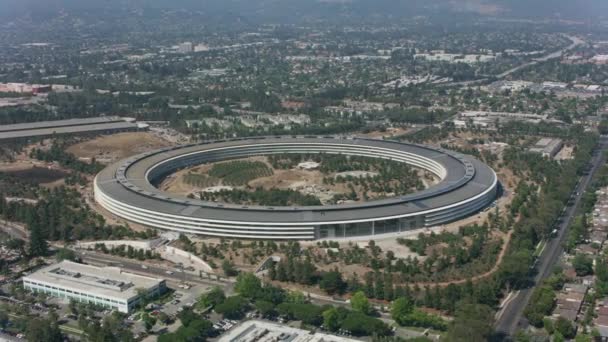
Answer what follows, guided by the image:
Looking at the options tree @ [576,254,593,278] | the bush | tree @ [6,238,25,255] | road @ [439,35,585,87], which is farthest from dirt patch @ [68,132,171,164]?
road @ [439,35,585,87]

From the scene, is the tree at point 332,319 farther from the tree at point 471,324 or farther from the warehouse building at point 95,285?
the warehouse building at point 95,285

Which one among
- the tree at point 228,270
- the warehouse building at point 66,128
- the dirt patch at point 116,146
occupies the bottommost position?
the dirt patch at point 116,146

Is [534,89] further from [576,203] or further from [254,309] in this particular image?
[254,309]

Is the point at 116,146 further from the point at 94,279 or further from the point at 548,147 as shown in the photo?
the point at 548,147

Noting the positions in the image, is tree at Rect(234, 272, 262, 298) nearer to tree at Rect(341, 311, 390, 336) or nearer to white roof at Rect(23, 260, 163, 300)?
white roof at Rect(23, 260, 163, 300)

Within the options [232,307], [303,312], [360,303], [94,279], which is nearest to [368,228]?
[360,303]

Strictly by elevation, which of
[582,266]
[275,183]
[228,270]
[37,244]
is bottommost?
[275,183]

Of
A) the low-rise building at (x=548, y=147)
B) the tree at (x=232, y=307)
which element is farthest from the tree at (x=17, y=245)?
the low-rise building at (x=548, y=147)
